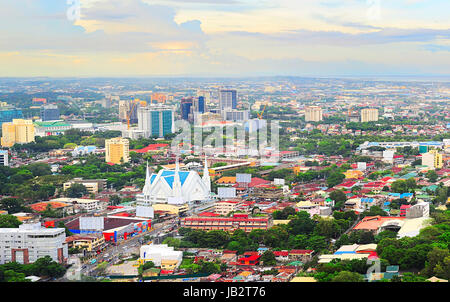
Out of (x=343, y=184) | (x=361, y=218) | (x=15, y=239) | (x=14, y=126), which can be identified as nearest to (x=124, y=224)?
(x=15, y=239)

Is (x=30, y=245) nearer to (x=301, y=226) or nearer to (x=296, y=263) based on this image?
(x=296, y=263)

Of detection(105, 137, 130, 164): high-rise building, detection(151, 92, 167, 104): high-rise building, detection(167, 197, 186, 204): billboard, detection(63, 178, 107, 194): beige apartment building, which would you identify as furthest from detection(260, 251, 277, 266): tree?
detection(151, 92, 167, 104): high-rise building

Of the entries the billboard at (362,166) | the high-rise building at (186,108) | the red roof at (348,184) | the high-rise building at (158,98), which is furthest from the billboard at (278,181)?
the high-rise building at (158,98)

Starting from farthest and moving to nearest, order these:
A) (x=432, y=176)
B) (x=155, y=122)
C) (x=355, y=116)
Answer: (x=355, y=116)
(x=155, y=122)
(x=432, y=176)

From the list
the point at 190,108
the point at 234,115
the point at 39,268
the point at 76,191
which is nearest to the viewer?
the point at 39,268

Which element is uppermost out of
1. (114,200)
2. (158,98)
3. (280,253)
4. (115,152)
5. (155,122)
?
(158,98)

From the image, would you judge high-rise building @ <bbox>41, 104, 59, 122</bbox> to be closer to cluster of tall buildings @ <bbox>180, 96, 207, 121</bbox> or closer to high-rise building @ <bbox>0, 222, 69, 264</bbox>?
cluster of tall buildings @ <bbox>180, 96, 207, 121</bbox>

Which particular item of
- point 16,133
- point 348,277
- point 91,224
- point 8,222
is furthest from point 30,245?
point 16,133
